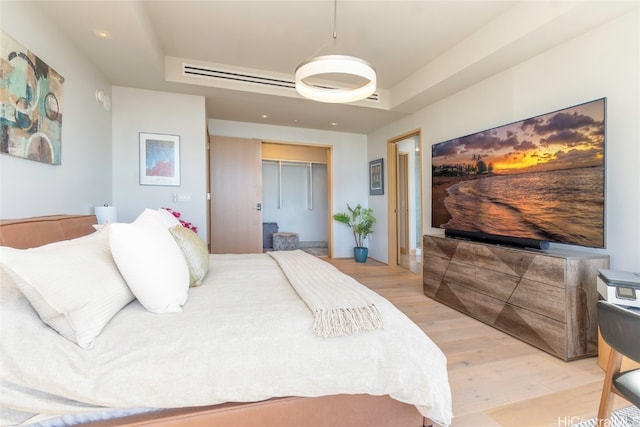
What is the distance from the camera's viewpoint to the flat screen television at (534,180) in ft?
6.37

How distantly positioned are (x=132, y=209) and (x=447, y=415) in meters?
3.53

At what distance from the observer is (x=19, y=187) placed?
5.57 ft

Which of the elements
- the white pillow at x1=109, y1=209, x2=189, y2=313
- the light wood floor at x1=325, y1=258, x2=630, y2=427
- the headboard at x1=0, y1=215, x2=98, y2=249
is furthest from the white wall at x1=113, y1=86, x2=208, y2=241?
the light wood floor at x1=325, y1=258, x2=630, y2=427

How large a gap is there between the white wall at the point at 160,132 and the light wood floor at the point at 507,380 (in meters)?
2.88

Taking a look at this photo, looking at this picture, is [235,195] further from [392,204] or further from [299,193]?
[392,204]

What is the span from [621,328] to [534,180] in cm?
167

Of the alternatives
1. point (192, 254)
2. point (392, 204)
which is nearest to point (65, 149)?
point (192, 254)

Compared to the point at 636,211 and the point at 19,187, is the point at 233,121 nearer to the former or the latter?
the point at 19,187

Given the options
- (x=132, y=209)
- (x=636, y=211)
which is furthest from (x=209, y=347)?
(x=132, y=209)

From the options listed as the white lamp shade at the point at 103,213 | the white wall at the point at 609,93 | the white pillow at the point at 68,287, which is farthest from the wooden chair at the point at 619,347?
the white lamp shade at the point at 103,213

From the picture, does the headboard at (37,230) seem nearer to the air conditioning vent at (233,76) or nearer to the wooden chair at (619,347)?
the air conditioning vent at (233,76)

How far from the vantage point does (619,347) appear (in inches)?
38.3

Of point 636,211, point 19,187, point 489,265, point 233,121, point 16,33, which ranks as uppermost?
point 233,121

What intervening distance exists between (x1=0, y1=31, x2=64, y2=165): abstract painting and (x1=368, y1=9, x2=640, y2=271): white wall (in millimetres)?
3727
